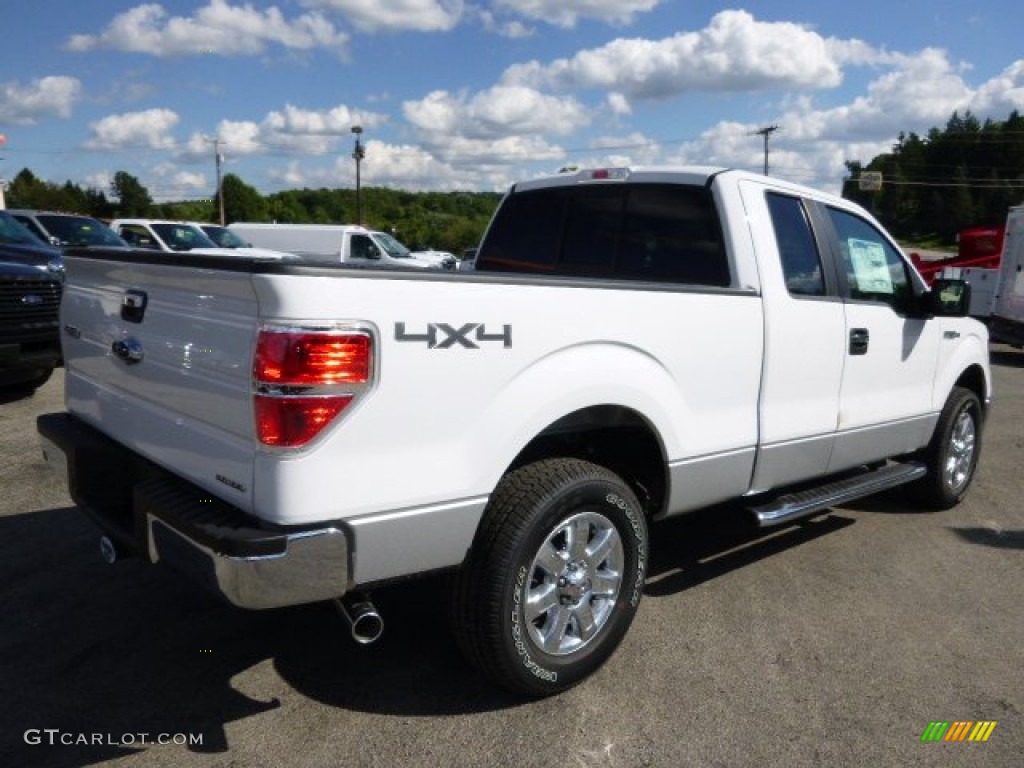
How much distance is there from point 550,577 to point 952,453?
3.77m

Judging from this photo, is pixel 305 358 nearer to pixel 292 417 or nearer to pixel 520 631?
pixel 292 417

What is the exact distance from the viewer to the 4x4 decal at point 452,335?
2.49m

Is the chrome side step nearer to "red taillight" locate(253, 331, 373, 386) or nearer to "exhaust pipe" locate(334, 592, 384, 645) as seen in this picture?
"exhaust pipe" locate(334, 592, 384, 645)

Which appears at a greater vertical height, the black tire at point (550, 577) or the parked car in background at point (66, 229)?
the parked car in background at point (66, 229)

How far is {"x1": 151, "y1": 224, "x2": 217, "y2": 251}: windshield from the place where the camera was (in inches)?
727

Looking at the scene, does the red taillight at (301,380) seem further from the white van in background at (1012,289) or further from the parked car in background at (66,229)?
the white van in background at (1012,289)

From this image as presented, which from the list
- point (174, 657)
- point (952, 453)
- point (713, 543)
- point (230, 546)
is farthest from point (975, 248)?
point (230, 546)

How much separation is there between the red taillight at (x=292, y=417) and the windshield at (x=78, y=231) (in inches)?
454

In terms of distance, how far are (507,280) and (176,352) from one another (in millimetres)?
1107

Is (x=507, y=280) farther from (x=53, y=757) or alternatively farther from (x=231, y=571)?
(x=53, y=757)

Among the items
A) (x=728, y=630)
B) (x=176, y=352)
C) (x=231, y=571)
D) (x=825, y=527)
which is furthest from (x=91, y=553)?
(x=825, y=527)

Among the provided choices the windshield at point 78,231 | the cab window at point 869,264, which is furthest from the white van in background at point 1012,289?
the windshield at point 78,231

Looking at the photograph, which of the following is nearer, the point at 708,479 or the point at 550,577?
the point at 550,577

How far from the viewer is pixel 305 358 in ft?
7.67
